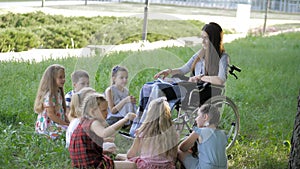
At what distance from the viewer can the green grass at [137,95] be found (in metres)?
4.56

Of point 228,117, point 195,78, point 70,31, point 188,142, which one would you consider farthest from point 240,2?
point 188,142

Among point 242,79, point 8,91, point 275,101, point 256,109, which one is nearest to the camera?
point 8,91

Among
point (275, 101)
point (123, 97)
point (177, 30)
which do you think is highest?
point (177, 30)

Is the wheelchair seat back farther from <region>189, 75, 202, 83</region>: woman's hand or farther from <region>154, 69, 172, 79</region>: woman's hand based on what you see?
<region>154, 69, 172, 79</region>: woman's hand

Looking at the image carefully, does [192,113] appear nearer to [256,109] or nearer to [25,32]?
[256,109]

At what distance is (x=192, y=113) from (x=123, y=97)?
678mm

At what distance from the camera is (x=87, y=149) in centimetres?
409

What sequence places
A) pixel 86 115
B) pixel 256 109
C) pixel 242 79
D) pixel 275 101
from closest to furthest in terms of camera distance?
pixel 86 115
pixel 256 109
pixel 275 101
pixel 242 79

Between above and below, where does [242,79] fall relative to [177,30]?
below

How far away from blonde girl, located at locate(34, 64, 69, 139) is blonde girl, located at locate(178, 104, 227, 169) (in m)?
1.30

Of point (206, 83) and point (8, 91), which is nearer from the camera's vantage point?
point (206, 83)

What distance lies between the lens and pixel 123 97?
4.94m

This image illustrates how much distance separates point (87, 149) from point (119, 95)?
962mm

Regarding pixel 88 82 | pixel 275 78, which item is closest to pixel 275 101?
pixel 275 78
